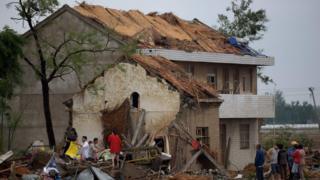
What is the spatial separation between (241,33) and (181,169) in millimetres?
24385

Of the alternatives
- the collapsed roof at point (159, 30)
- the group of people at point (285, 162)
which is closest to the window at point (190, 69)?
the collapsed roof at point (159, 30)

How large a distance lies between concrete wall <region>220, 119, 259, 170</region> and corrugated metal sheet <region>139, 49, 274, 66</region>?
3.53 meters

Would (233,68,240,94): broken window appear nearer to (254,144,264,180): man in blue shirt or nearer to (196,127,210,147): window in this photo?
(196,127,210,147): window

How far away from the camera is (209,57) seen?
4566cm

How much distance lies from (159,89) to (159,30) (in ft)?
31.0

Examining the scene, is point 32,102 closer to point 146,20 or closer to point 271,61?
point 146,20

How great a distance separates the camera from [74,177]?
29.6 m

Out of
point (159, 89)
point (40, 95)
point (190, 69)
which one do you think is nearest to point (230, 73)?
point (190, 69)

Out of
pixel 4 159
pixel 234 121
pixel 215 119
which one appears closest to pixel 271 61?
pixel 234 121

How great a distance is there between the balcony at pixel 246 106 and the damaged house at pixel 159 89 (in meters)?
0.06

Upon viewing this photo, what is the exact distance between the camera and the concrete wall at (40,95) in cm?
4350

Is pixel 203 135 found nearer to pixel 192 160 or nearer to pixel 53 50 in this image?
pixel 192 160

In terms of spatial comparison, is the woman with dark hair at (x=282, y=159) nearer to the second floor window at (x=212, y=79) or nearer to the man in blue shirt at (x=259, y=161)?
the man in blue shirt at (x=259, y=161)

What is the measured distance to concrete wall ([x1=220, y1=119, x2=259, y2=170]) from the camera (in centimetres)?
4628
